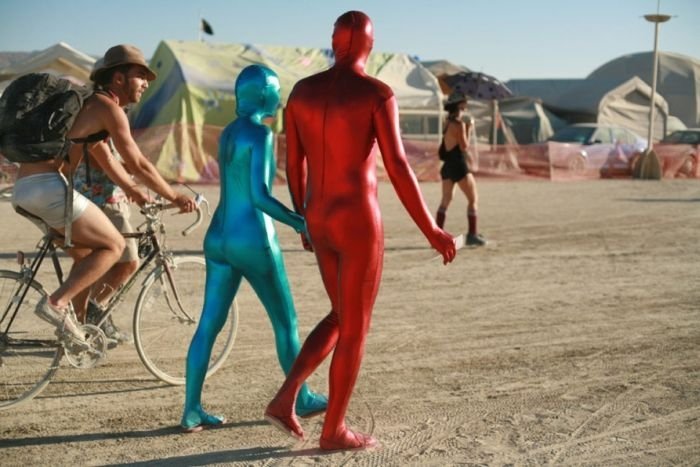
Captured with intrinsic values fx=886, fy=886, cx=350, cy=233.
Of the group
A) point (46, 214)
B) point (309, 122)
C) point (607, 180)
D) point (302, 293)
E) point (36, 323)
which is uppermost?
point (309, 122)

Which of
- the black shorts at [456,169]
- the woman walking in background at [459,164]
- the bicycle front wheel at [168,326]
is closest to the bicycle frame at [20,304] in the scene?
the bicycle front wheel at [168,326]

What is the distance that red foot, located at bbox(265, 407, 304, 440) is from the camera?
13.9 ft

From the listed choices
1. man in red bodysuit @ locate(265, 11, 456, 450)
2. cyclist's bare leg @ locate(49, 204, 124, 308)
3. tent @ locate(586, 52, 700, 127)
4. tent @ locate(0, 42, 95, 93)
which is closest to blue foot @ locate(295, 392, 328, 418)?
man in red bodysuit @ locate(265, 11, 456, 450)

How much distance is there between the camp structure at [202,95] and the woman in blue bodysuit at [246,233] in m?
16.3

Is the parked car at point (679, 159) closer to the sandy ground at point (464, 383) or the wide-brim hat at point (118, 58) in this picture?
the sandy ground at point (464, 383)

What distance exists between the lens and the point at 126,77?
5.05 metres

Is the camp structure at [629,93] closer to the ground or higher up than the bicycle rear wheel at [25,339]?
closer to the ground

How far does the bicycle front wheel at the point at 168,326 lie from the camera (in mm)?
5270

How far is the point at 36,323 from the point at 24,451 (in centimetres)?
81

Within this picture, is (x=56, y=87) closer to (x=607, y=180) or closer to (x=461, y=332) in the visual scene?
(x=461, y=332)

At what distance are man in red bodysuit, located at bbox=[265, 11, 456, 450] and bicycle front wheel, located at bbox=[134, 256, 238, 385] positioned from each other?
4.59 ft

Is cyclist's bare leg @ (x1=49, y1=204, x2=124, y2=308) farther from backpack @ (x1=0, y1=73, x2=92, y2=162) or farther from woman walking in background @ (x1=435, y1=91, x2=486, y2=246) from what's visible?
woman walking in background @ (x1=435, y1=91, x2=486, y2=246)

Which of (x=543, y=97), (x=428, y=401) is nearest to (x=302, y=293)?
(x=428, y=401)

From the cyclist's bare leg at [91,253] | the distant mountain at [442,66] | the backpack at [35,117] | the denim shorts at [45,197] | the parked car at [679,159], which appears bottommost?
the parked car at [679,159]
